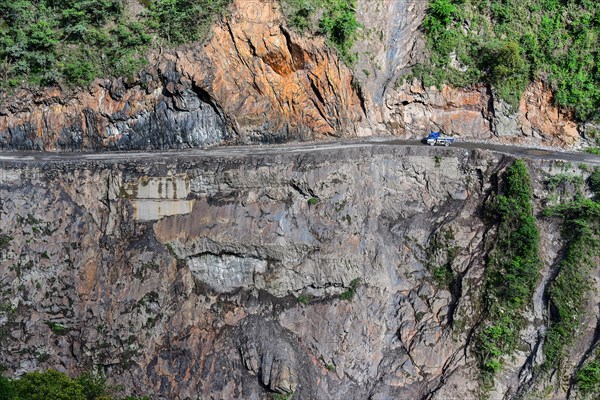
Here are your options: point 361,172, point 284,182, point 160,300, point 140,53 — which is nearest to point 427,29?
point 361,172

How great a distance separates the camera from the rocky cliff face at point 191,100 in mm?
35750

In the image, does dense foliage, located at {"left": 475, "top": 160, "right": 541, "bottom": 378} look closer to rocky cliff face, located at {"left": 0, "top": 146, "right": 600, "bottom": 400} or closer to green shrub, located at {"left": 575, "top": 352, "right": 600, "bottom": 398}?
rocky cliff face, located at {"left": 0, "top": 146, "right": 600, "bottom": 400}

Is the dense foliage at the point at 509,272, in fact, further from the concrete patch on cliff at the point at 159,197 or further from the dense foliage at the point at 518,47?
the concrete patch on cliff at the point at 159,197

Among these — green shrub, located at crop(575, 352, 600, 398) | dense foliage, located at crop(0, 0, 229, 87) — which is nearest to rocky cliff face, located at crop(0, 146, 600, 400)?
green shrub, located at crop(575, 352, 600, 398)

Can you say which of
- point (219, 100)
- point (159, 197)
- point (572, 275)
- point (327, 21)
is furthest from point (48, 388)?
point (572, 275)

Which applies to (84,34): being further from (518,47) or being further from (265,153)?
(518,47)

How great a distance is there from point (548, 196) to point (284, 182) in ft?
42.8

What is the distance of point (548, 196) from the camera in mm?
34281

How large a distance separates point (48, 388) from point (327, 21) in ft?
74.0

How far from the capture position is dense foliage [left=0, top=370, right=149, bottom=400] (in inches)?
1148

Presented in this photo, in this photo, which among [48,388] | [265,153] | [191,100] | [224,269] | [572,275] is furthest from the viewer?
[191,100]

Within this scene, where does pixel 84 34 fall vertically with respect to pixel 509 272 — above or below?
above

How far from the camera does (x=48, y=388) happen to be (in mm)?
29344

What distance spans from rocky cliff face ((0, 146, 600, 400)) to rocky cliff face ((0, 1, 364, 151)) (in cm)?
297
